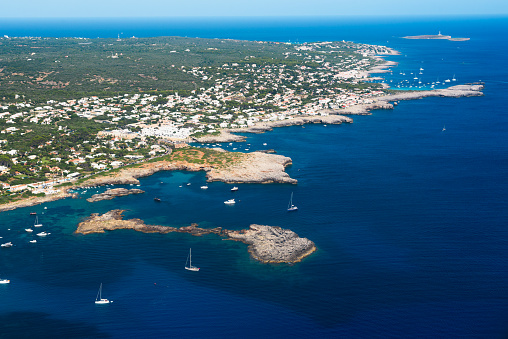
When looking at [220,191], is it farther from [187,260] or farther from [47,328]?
[47,328]

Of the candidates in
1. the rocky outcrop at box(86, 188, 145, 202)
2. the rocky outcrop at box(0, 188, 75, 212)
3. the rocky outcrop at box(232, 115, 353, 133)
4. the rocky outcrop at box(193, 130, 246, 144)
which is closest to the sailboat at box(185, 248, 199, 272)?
the rocky outcrop at box(86, 188, 145, 202)

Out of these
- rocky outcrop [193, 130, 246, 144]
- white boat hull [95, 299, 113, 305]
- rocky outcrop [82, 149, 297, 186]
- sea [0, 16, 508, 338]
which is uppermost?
rocky outcrop [193, 130, 246, 144]

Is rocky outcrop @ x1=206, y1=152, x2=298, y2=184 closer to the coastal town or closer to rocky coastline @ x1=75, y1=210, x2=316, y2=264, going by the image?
the coastal town

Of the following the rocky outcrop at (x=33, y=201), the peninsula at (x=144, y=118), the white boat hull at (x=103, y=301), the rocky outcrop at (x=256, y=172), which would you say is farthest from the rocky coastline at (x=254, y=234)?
the rocky outcrop at (x=256, y=172)

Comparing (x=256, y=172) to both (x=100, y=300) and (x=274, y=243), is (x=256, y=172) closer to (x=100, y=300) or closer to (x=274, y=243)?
(x=274, y=243)

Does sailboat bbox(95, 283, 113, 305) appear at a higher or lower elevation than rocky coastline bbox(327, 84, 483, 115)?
lower

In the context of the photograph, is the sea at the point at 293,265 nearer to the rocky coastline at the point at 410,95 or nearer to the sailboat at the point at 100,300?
the sailboat at the point at 100,300

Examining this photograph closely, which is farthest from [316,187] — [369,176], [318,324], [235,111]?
[235,111]
